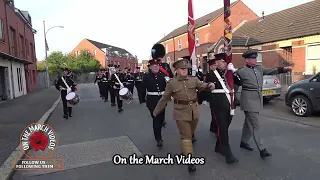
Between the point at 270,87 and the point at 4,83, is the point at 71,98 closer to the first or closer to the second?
the point at 270,87

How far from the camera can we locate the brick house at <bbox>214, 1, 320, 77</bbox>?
17.7m

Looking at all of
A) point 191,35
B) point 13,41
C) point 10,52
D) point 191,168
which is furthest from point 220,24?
point 191,168

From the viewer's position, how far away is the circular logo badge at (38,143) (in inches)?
213

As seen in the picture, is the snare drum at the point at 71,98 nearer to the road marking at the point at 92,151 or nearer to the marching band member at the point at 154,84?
the road marking at the point at 92,151

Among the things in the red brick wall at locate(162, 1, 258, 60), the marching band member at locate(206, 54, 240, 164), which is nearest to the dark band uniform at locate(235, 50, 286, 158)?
the marching band member at locate(206, 54, 240, 164)

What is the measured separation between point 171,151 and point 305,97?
18.0 feet

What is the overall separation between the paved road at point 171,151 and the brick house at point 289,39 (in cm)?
1231

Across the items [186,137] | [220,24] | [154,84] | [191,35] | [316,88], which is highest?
[220,24]

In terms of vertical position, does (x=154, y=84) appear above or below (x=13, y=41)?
below

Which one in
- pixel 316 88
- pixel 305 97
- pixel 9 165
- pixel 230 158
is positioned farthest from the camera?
pixel 305 97

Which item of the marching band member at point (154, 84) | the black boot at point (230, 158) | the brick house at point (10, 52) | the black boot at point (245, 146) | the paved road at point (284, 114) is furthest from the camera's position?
the brick house at point (10, 52)

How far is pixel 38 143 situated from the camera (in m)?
5.92

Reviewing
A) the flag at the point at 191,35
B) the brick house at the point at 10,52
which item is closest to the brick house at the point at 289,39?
the flag at the point at 191,35

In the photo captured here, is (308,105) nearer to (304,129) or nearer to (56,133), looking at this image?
(304,129)
